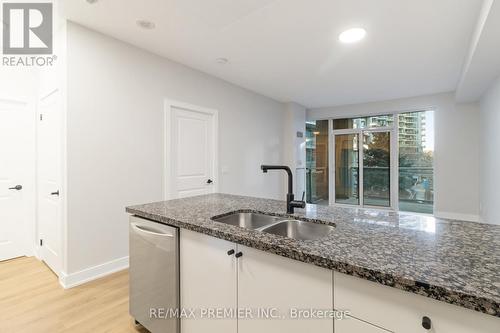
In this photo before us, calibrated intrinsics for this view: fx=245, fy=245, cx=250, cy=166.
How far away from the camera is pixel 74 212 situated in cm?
242

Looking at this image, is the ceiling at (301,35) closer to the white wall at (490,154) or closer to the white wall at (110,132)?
the white wall at (110,132)

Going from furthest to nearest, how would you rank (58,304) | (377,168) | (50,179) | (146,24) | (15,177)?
(377,168) → (15,177) → (50,179) → (146,24) → (58,304)

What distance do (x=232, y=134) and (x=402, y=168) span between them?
3859mm

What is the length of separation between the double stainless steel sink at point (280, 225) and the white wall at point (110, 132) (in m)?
1.73

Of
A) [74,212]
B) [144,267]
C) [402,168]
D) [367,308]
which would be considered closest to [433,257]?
[367,308]

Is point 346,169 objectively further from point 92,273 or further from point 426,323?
point 426,323

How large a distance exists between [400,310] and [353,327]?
0.18m

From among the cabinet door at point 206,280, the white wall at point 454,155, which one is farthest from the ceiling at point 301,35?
the cabinet door at point 206,280

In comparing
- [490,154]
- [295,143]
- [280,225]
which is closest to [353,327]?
[280,225]

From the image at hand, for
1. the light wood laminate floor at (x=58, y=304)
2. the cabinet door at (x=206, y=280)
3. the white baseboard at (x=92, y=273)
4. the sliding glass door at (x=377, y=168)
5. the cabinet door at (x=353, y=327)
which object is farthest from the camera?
the sliding glass door at (x=377, y=168)

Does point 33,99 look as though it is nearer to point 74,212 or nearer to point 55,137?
point 55,137

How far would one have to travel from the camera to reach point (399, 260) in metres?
0.83

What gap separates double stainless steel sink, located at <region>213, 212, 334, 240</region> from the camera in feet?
4.72

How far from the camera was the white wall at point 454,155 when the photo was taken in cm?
453
